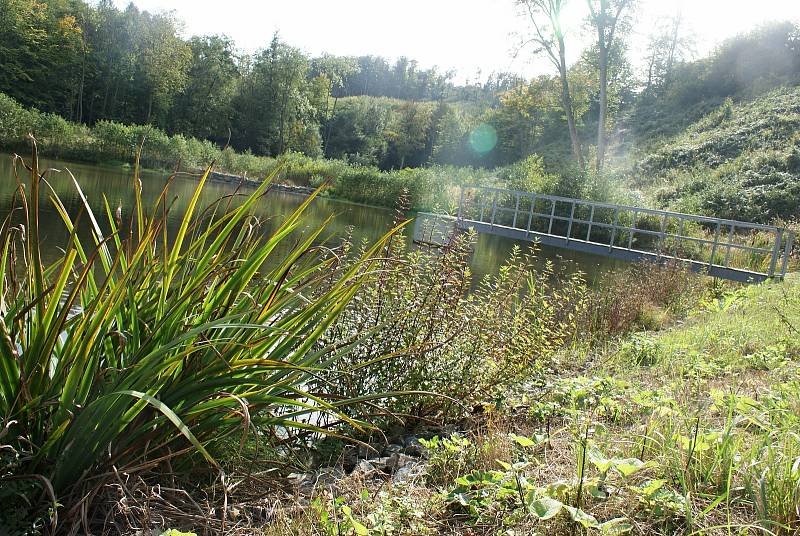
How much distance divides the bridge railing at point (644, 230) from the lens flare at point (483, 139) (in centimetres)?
2763

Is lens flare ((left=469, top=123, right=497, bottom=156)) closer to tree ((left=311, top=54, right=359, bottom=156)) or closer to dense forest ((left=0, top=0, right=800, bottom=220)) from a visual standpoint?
dense forest ((left=0, top=0, right=800, bottom=220))

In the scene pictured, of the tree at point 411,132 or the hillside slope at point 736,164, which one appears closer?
the hillside slope at point 736,164

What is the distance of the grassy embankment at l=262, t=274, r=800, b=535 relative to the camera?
1777 mm

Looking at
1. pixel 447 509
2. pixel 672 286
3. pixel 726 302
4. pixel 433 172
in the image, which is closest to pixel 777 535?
pixel 447 509

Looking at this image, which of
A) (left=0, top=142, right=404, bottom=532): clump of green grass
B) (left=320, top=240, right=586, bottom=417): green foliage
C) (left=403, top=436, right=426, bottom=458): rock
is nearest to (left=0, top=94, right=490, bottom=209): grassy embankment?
(left=320, top=240, right=586, bottom=417): green foliage

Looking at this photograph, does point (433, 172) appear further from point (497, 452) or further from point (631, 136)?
point (497, 452)

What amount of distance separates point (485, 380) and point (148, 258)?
196 centimetres

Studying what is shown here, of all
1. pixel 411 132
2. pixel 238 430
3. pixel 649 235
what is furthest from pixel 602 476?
pixel 411 132

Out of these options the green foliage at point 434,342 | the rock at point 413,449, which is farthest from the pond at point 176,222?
the rock at point 413,449

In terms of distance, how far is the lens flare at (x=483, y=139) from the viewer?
1873 inches

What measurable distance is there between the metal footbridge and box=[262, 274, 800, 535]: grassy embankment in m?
6.83

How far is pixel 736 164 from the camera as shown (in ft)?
76.5

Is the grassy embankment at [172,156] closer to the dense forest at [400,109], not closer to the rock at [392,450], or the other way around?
the dense forest at [400,109]

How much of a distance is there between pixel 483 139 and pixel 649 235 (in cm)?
3275
